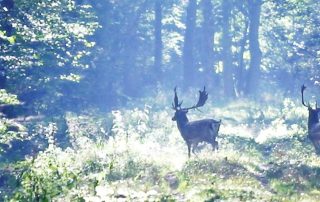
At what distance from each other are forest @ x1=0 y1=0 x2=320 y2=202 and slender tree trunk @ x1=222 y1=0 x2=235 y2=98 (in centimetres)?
13

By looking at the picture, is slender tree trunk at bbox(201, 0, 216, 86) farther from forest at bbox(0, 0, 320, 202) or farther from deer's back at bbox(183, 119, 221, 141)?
deer's back at bbox(183, 119, 221, 141)

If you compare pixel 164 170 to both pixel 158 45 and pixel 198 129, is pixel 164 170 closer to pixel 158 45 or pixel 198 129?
pixel 198 129

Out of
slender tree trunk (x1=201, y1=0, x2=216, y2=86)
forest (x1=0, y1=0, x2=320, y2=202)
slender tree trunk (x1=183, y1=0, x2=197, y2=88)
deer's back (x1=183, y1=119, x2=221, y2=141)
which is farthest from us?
slender tree trunk (x1=183, y1=0, x2=197, y2=88)

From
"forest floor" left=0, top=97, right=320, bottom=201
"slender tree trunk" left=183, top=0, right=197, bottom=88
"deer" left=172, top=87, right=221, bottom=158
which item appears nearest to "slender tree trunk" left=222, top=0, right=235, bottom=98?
"slender tree trunk" left=183, top=0, right=197, bottom=88

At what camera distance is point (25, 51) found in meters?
15.4

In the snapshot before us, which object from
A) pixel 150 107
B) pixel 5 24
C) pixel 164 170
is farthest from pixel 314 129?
pixel 5 24

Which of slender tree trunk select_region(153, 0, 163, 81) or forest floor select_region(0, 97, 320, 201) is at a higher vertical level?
slender tree trunk select_region(153, 0, 163, 81)

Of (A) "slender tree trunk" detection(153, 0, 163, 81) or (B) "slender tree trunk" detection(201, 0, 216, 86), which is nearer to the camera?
(B) "slender tree trunk" detection(201, 0, 216, 86)

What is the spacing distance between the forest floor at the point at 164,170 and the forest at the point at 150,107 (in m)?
0.05

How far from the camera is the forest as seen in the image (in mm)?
11805

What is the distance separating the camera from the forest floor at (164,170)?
30.0 ft

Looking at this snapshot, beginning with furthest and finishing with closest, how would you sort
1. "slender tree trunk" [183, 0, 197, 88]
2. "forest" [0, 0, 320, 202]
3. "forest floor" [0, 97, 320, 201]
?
1. "slender tree trunk" [183, 0, 197, 88]
2. "forest" [0, 0, 320, 202]
3. "forest floor" [0, 97, 320, 201]

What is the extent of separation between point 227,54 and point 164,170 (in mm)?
32554

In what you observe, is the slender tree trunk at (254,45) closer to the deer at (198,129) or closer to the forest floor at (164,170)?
the forest floor at (164,170)
